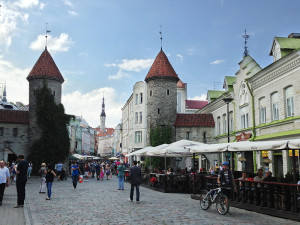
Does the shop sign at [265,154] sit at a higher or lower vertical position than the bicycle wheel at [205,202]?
higher

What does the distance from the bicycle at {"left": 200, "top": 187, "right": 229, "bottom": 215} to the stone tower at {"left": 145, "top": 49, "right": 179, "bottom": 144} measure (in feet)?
86.1

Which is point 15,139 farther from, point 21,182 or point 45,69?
point 21,182

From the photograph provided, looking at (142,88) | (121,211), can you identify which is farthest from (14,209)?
(142,88)

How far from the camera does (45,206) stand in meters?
12.7

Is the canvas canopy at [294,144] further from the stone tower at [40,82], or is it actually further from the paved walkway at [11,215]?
the stone tower at [40,82]

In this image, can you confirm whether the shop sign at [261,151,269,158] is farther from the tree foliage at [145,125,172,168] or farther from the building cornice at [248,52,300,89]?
the tree foliage at [145,125,172,168]

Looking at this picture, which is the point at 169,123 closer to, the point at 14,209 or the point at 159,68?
the point at 159,68

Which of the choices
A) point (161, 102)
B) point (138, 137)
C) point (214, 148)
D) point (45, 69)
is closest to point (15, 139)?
point (45, 69)

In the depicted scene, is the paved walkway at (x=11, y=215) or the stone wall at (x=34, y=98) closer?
the paved walkway at (x=11, y=215)

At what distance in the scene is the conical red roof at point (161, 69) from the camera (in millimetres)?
39969

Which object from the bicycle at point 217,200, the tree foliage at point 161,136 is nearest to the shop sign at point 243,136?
the tree foliage at point 161,136

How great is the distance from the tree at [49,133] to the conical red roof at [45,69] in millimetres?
1365

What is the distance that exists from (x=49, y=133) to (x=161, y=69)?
14994 millimetres

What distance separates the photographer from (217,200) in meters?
11.0
